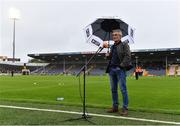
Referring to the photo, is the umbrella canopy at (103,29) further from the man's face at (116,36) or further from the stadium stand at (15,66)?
the stadium stand at (15,66)

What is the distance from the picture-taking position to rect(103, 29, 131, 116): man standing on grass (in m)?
8.80

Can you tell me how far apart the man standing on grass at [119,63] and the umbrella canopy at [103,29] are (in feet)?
1.41

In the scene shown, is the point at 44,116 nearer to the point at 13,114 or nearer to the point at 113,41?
the point at 13,114

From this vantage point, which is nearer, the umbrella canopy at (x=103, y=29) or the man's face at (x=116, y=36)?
the man's face at (x=116, y=36)

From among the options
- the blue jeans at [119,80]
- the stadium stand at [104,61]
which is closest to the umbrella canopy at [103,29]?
the blue jeans at [119,80]

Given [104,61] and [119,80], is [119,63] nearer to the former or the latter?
[119,80]

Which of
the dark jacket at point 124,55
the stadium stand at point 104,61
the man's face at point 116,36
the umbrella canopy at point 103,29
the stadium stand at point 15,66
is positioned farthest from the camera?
the stadium stand at point 15,66

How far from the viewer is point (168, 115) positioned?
29.1ft

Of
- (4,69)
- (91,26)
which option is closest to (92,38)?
(91,26)

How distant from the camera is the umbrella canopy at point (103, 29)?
952 cm

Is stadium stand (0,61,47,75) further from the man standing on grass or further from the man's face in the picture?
the man's face

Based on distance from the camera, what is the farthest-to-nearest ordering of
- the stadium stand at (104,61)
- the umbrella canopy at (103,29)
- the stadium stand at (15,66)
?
1. the stadium stand at (15,66)
2. the stadium stand at (104,61)
3. the umbrella canopy at (103,29)

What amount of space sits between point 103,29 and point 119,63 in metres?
1.17

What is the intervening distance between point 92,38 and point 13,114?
103 inches
